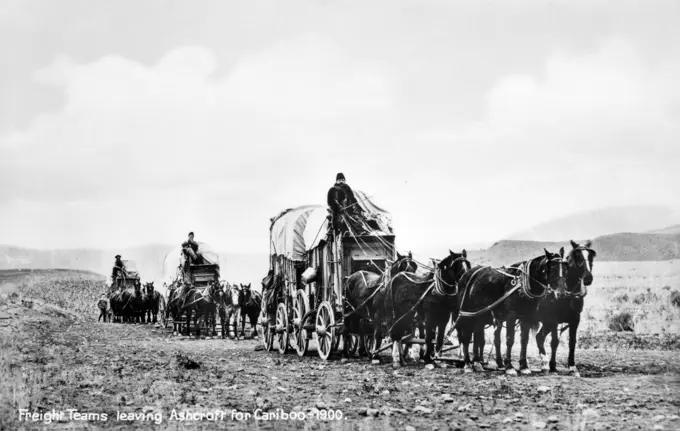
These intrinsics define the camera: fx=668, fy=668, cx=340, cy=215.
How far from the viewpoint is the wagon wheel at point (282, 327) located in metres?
17.2

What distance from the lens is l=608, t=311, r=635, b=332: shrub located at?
18.8 m

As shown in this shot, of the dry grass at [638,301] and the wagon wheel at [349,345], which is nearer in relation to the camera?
the wagon wheel at [349,345]

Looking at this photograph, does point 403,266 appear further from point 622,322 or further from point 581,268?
point 622,322

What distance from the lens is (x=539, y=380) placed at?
401 inches

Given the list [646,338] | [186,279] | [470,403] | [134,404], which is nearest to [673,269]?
[646,338]

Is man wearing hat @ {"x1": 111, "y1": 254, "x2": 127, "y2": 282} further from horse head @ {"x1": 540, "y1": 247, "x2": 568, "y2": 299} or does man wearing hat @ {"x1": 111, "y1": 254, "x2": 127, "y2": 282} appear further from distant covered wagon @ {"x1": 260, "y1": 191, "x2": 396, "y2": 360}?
horse head @ {"x1": 540, "y1": 247, "x2": 568, "y2": 299}

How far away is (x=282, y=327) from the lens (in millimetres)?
17422

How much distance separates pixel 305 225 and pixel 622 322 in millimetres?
9560

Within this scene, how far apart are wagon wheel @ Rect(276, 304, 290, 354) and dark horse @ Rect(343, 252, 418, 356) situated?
8.13ft

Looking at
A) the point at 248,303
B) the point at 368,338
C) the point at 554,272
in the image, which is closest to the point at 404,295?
the point at 368,338

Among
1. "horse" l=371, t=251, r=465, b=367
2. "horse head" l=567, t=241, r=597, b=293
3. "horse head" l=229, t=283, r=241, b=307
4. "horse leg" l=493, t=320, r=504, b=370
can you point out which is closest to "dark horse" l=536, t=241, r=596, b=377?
"horse head" l=567, t=241, r=597, b=293

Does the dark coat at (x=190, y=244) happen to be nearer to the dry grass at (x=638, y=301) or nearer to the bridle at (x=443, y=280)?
the dry grass at (x=638, y=301)

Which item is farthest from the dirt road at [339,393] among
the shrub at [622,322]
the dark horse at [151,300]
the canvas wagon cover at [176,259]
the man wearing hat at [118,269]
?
the man wearing hat at [118,269]

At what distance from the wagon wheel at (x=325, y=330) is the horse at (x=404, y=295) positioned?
138cm
